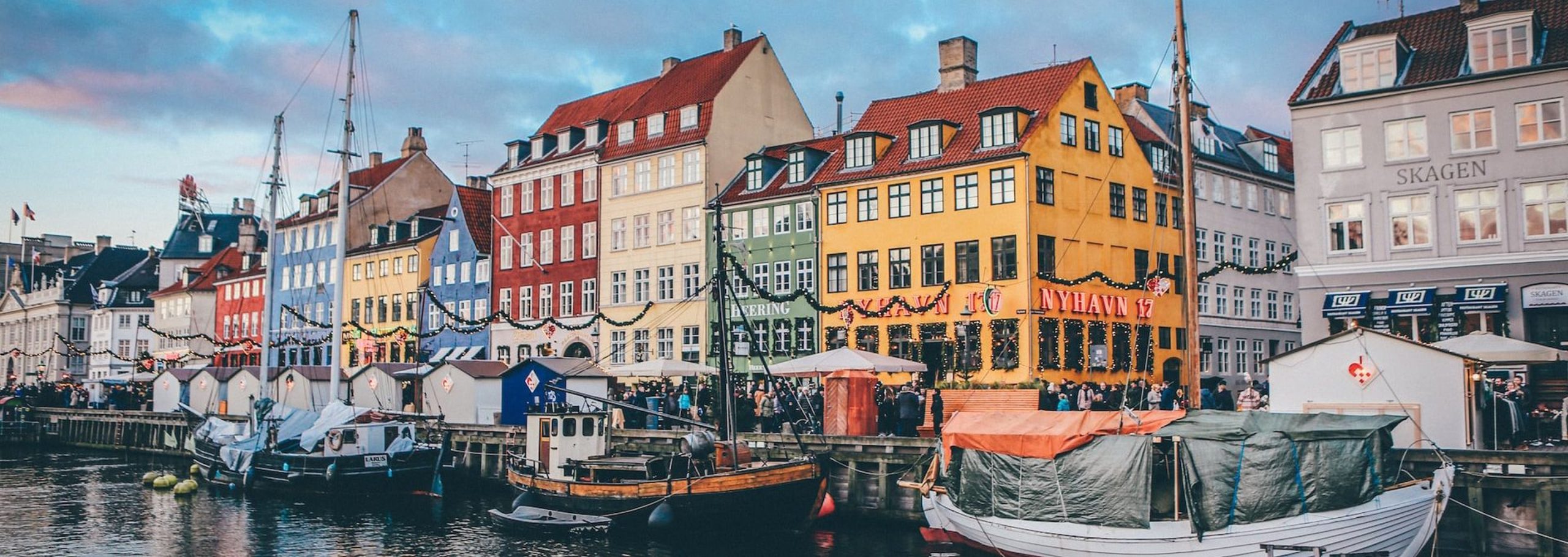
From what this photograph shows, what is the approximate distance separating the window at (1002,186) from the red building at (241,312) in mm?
54393

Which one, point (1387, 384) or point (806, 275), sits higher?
point (806, 275)

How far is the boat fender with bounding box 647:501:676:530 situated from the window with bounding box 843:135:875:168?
24.4 metres

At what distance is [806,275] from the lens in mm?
52719

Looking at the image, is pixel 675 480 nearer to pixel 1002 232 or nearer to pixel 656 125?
pixel 1002 232

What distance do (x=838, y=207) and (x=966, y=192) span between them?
5923mm

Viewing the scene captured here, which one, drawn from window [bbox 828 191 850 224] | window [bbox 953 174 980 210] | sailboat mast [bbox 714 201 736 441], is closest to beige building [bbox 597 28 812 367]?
window [bbox 828 191 850 224]

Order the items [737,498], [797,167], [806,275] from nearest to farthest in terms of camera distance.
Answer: [737,498] < [806,275] < [797,167]

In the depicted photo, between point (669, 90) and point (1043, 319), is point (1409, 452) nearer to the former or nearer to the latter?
point (1043, 319)

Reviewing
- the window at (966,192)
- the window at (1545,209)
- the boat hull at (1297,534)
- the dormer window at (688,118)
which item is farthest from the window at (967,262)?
the boat hull at (1297,534)

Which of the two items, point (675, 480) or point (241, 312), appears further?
point (241, 312)

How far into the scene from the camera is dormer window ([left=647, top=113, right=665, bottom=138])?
59.5 m

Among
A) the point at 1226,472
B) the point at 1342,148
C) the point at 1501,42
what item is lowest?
the point at 1226,472

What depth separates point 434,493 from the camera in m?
39.8

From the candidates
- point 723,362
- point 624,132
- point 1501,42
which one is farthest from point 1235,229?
point 723,362
